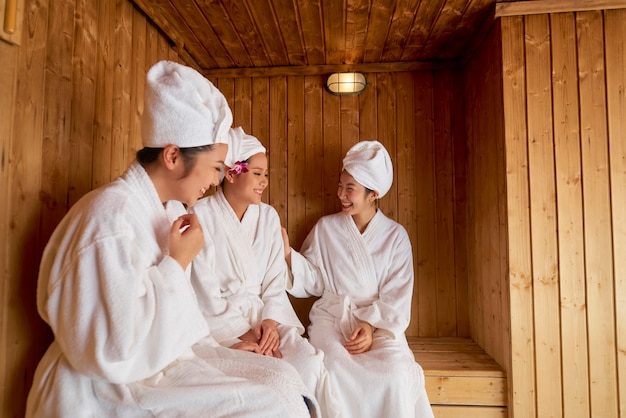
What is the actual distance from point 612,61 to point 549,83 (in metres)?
0.30

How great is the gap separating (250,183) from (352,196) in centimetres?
59

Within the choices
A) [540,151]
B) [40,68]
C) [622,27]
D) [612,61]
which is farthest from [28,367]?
[622,27]

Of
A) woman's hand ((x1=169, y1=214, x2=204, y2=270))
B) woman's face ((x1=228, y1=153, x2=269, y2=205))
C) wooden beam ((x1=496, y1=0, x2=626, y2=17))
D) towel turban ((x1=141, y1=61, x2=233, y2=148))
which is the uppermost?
wooden beam ((x1=496, y1=0, x2=626, y2=17))

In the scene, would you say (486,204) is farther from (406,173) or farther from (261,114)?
(261,114)

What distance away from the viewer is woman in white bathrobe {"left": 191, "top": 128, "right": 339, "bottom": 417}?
1.73m

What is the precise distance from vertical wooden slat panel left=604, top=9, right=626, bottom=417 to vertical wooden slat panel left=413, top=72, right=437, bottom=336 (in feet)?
3.14

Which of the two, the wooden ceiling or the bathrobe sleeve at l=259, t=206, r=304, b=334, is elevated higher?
the wooden ceiling

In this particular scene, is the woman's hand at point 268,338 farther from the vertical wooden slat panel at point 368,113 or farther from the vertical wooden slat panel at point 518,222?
the vertical wooden slat panel at point 368,113

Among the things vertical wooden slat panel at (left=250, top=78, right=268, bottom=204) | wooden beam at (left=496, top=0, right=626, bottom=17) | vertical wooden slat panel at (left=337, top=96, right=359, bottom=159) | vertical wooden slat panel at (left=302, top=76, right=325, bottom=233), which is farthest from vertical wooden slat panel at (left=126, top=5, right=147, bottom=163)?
wooden beam at (left=496, top=0, right=626, bottom=17)

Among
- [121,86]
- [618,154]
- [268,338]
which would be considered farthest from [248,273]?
[618,154]

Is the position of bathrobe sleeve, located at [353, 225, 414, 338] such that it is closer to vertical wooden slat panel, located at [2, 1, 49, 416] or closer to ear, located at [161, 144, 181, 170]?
ear, located at [161, 144, 181, 170]

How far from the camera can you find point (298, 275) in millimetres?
2344

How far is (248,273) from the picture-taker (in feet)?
6.44

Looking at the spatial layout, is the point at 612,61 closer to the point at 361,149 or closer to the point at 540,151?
the point at 540,151
